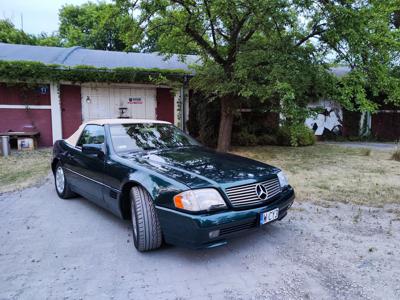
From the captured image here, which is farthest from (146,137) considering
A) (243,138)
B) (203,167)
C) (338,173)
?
(243,138)

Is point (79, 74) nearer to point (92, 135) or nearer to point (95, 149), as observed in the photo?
point (92, 135)

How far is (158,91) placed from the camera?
1104 cm

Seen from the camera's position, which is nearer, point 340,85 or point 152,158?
point 152,158

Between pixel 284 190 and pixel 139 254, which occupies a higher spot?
pixel 284 190

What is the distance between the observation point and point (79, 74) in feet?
31.8

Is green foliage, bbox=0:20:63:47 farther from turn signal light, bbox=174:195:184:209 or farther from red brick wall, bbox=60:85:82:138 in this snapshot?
turn signal light, bbox=174:195:184:209

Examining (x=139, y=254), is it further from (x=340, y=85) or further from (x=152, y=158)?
(x=340, y=85)

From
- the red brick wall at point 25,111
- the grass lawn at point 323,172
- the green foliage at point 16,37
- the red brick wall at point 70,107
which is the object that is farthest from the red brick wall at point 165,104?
the green foliage at point 16,37

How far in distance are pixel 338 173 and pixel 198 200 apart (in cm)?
505

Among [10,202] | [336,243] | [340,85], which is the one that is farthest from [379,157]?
[10,202]

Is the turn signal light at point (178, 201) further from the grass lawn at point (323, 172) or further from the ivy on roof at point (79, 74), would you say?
the ivy on roof at point (79, 74)

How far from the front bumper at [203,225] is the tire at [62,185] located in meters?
2.48

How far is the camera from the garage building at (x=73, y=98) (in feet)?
32.6

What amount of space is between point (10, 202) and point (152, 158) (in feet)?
9.10
